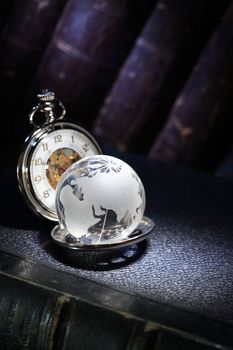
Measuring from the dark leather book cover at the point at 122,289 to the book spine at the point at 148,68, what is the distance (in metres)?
0.81

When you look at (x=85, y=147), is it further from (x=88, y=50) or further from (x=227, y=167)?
(x=227, y=167)

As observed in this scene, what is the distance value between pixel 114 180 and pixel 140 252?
15 centimetres

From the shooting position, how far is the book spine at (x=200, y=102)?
1.91 m

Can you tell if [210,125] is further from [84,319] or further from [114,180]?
[84,319]

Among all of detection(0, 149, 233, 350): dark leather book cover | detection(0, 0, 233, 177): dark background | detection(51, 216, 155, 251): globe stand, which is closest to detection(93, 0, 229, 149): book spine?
detection(0, 0, 233, 177): dark background

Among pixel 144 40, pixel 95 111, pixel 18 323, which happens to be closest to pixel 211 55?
pixel 144 40

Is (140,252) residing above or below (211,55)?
below

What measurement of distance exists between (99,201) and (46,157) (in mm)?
180

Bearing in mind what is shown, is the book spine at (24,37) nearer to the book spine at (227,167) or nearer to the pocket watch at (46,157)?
the book spine at (227,167)

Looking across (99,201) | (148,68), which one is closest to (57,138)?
(99,201)

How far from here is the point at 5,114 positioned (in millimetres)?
1923

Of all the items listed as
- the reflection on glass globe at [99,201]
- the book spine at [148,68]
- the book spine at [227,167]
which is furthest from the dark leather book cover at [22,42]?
the reflection on glass globe at [99,201]

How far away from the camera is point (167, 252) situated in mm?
1083

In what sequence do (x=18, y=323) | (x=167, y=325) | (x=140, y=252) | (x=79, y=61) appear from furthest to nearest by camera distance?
(x=79, y=61) → (x=140, y=252) → (x=18, y=323) → (x=167, y=325)
